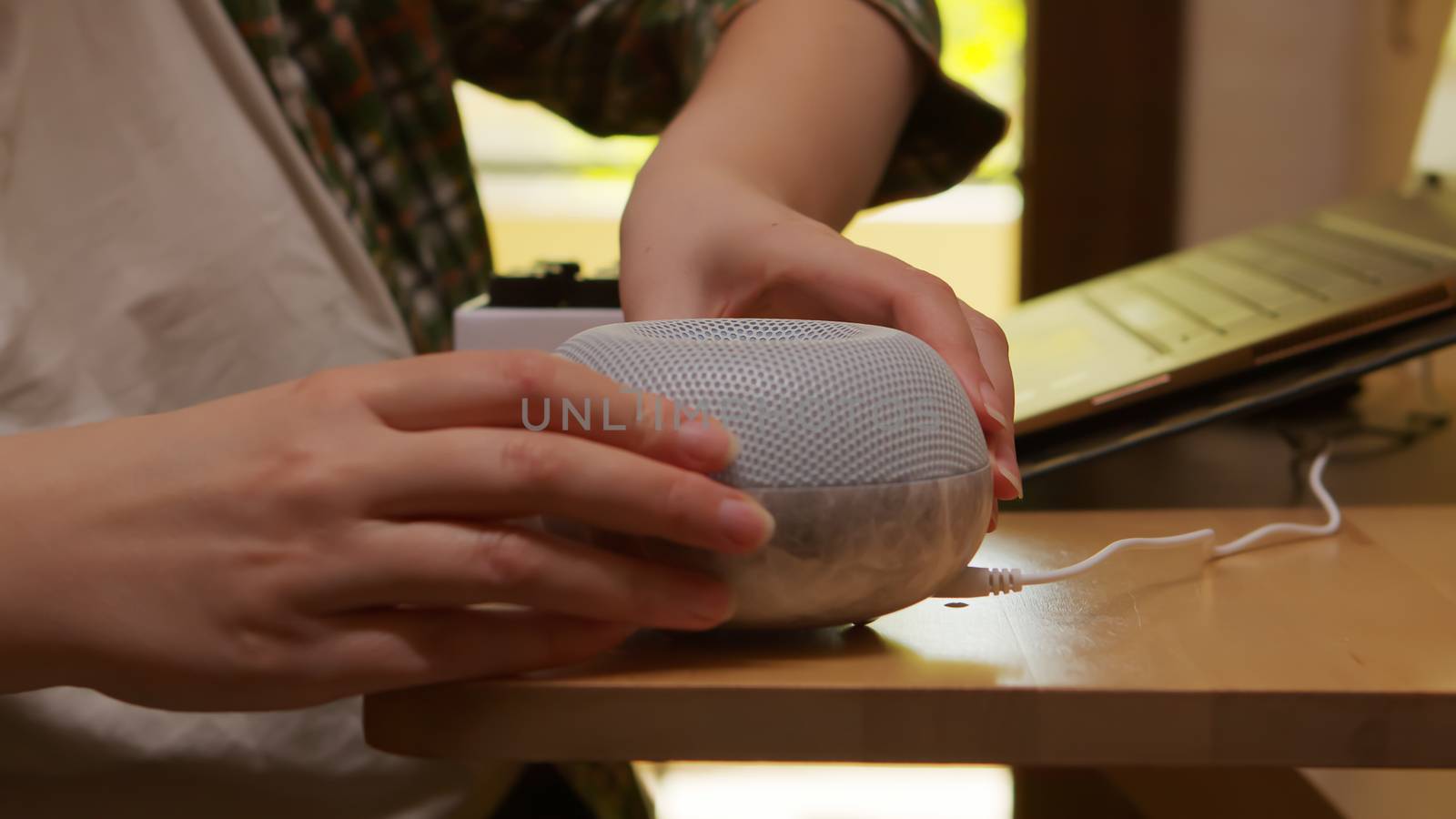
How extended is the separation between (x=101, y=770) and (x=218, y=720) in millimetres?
44

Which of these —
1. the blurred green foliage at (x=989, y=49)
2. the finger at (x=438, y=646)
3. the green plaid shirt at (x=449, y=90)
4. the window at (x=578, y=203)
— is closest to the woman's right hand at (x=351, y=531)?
the finger at (x=438, y=646)

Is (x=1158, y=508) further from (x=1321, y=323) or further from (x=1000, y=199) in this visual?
(x=1000, y=199)

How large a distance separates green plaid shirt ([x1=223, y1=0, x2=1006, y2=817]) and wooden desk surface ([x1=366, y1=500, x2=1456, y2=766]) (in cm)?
31

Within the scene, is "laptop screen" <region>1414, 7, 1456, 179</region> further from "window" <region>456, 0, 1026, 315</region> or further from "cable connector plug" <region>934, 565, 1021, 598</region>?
"window" <region>456, 0, 1026, 315</region>

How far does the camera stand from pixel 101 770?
1.51ft

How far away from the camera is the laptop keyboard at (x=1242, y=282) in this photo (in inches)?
23.8

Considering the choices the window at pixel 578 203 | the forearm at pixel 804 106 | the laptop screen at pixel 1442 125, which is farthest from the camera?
the window at pixel 578 203

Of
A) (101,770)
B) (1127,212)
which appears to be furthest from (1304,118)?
(101,770)

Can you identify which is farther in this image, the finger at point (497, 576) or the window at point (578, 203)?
the window at point (578, 203)

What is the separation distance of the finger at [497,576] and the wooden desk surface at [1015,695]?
20mm

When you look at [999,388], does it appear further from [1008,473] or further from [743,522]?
[743,522]

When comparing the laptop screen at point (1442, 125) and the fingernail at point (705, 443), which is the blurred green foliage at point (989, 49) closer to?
the laptop screen at point (1442, 125)

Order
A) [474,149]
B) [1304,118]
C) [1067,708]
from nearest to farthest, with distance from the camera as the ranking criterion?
[1067,708] < [1304,118] < [474,149]

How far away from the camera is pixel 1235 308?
635 millimetres
